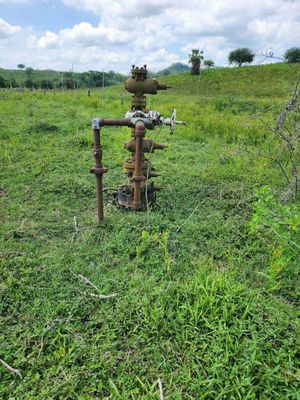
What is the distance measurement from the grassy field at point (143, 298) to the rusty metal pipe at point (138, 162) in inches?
6.2

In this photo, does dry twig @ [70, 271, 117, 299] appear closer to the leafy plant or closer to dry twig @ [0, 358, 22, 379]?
dry twig @ [0, 358, 22, 379]

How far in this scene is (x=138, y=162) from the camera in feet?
9.54

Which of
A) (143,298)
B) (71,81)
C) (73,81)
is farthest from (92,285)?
(71,81)

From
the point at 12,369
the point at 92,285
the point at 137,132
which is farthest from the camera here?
the point at 137,132

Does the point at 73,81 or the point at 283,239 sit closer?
the point at 283,239

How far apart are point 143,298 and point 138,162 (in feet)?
4.58

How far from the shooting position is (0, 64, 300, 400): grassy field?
154 centimetres

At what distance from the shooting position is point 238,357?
5.23ft

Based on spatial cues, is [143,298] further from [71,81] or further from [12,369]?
[71,81]

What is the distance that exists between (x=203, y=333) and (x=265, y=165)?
11.1 feet

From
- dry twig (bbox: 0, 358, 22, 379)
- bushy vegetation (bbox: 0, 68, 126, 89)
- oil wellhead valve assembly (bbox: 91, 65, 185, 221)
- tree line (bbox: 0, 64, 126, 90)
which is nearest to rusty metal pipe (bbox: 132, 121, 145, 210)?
oil wellhead valve assembly (bbox: 91, 65, 185, 221)

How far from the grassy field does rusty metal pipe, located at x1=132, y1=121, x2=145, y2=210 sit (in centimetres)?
16

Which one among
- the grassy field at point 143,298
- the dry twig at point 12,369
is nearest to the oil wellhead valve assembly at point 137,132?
the grassy field at point 143,298

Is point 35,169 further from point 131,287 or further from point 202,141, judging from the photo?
point 202,141
